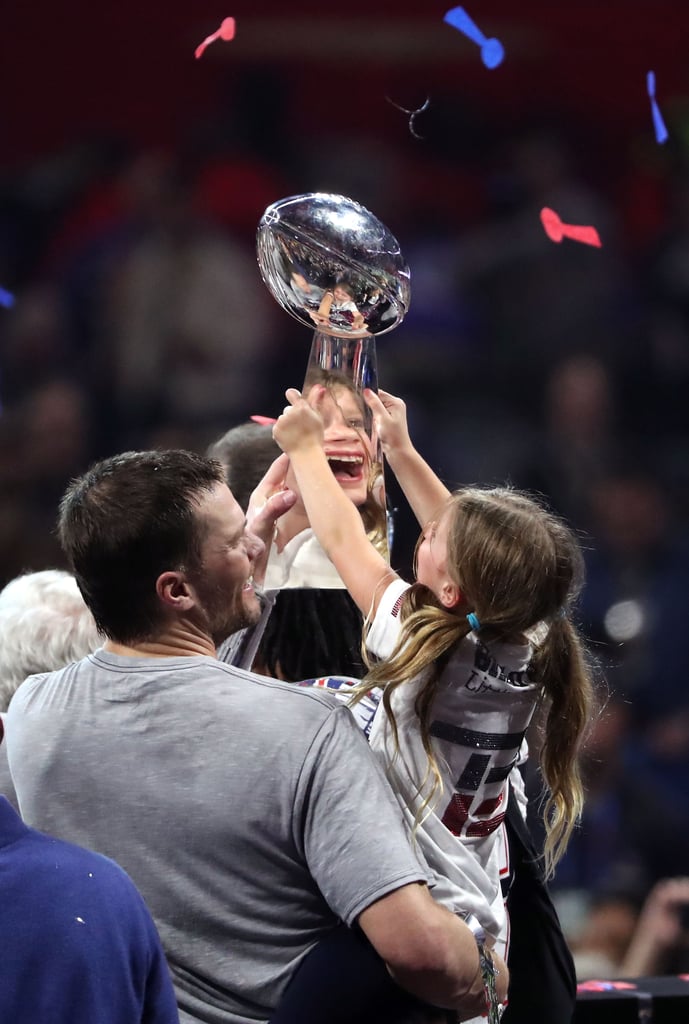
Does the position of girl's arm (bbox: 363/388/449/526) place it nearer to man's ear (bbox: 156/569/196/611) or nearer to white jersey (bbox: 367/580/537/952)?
white jersey (bbox: 367/580/537/952)

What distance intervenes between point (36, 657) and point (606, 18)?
11.2 feet

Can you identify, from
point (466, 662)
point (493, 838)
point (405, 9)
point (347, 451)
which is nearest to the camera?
point (466, 662)

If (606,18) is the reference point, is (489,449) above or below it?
below

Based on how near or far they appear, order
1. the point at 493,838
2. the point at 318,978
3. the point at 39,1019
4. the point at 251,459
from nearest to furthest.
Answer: the point at 39,1019 < the point at 318,978 < the point at 493,838 < the point at 251,459

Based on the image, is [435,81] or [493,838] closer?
[493,838]

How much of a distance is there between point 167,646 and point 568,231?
9.26 feet

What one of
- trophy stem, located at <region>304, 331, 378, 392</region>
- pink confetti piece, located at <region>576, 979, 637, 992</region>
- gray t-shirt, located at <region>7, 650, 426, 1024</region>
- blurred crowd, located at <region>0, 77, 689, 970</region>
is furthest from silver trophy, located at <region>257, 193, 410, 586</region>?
blurred crowd, located at <region>0, 77, 689, 970</region>

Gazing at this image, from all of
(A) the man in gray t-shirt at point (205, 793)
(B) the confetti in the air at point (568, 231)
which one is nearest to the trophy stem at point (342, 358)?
(A) the man in gray t-shirt at point (205, 793)

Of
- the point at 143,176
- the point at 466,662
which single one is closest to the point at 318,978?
the point at 466,662

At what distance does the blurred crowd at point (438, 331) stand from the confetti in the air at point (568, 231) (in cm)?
9

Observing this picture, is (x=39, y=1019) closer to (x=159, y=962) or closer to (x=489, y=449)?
(x=159, y=962)

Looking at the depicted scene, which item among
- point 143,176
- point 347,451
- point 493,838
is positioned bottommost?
point 493,838

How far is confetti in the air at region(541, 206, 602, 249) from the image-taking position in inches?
147

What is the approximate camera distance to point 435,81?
4379 millimetres
